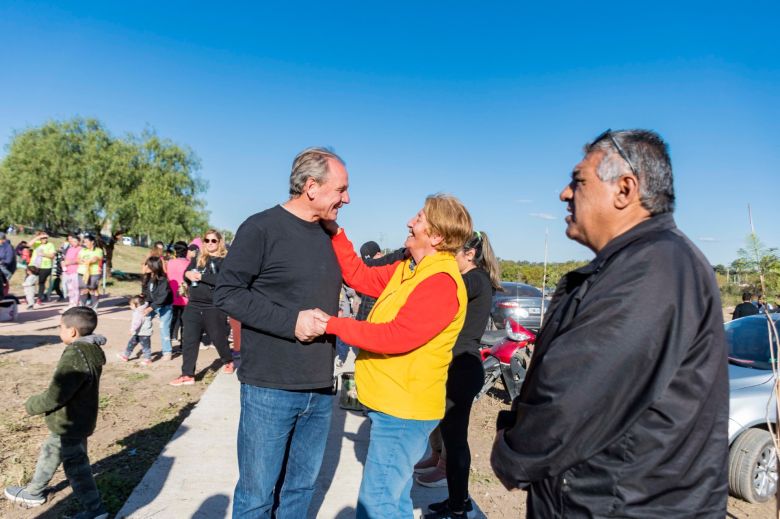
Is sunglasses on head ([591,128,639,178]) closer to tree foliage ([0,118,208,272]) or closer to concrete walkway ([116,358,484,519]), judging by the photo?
concrete walkway ([116,358,484,519])

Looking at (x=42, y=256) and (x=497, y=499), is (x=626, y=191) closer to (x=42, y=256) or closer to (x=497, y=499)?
(x=497, y=499)

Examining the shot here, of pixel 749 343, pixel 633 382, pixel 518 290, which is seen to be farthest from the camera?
pixel 518 290

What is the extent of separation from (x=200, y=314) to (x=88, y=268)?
721cm

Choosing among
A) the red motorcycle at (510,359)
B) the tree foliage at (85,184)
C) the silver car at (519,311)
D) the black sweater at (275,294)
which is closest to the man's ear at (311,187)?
the black sweater at (275,294)

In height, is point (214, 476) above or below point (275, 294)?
below

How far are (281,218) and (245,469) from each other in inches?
45.5

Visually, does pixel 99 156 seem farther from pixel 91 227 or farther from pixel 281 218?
pixel 281 218

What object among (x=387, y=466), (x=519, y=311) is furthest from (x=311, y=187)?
(x=519, y=311)

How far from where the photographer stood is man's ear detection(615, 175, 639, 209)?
1.47 metres

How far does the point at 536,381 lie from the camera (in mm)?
1368

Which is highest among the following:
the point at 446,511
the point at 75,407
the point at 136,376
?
the point at 75,407

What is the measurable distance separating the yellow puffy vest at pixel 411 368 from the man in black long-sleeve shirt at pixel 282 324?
24 centimetres

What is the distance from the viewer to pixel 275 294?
2.35 meters

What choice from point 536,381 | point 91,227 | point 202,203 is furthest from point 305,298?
point 202,203
